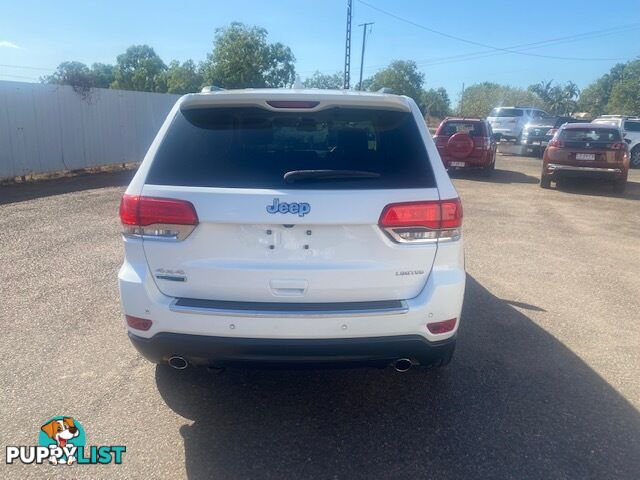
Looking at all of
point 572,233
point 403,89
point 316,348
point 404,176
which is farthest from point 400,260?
point 403,89

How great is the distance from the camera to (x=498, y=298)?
5230 mm

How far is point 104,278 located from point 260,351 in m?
3.57

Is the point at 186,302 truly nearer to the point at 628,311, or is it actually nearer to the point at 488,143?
the point at 628,311

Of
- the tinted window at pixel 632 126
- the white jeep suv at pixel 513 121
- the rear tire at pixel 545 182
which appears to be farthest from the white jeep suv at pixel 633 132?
the rear tire at pixel 545 182

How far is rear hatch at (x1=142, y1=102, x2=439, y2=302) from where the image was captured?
8.50 feet

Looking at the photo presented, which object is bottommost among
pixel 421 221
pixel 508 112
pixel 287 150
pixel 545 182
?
pixel 545 182

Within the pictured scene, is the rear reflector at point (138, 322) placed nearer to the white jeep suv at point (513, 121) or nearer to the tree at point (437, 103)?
the white jeep suv at point (513, 121)

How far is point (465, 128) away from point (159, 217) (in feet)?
48.9

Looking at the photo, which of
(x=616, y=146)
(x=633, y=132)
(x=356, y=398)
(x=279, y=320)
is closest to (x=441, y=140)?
(x=616, y=146)

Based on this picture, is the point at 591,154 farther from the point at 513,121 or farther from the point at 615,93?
the point at 615,93

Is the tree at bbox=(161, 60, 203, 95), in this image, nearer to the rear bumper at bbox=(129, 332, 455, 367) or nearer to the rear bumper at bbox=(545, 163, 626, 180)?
the rear bumper at bbox=(545, 163, 626, 180)

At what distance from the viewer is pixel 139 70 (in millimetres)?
67375

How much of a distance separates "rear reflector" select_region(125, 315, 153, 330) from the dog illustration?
2.51 ft

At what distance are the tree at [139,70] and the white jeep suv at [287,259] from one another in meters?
61.6
